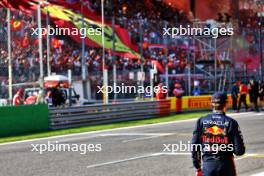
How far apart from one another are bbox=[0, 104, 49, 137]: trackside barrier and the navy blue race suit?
14413 millimetres

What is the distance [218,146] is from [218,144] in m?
0.03

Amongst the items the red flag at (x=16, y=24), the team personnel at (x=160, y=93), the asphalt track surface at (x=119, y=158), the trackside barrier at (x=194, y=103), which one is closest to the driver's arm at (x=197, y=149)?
the asphalt track surface at (x=119, y=158)

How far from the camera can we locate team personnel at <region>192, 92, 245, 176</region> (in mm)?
6242

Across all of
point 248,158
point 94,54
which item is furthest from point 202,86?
point 248,158

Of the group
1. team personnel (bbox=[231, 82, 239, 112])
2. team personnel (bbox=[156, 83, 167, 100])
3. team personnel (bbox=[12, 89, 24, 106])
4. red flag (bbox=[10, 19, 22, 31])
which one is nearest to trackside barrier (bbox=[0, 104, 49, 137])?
team personnel (bbox=[12, 89, 24, 106])

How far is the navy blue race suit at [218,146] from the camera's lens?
6238mm

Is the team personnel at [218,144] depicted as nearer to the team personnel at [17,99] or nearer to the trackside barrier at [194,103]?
the team personnel at [17,99]

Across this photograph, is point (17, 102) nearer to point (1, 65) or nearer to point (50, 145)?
point (1, 65)

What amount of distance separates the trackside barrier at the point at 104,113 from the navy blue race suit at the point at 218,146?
50.7 ft

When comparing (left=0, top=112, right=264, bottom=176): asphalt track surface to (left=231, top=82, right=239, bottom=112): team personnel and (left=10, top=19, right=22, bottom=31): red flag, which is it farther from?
(left=231, top=82, right=239, bottom=112): team personnel

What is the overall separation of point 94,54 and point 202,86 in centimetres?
687

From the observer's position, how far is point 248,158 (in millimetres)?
12297

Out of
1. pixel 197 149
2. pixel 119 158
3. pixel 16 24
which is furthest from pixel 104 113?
pixel 197 149

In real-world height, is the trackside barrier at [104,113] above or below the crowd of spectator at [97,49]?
below
